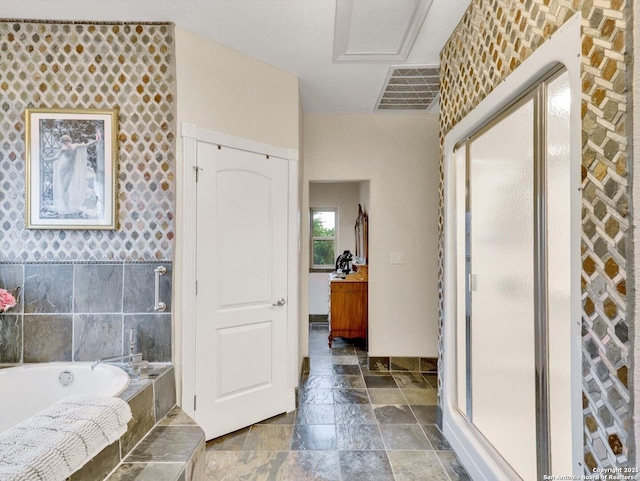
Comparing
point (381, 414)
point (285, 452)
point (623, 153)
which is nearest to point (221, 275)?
point (285, 452)

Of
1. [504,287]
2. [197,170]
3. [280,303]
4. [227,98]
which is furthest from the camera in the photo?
[280,303]

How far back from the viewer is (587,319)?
1019 mm

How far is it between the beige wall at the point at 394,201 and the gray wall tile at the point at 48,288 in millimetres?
2032

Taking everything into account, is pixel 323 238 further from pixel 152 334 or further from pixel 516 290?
pixel 516 290

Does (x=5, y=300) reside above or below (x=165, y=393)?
above

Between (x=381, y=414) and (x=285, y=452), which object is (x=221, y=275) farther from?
(x=381, y=414)

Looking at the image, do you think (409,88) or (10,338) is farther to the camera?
(409,88)

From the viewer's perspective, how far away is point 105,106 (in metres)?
2.08

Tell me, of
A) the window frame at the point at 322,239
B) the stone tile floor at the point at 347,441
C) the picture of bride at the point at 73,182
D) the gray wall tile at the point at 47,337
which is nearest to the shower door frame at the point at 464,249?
the stone tile floor at the point at 347,441

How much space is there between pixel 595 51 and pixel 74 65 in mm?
Answer: 2741

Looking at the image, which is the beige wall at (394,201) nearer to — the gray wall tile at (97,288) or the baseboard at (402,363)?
the baseboard at (402,363)

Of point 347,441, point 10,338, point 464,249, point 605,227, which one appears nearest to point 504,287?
point 464,249

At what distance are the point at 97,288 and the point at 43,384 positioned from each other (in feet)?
1.99

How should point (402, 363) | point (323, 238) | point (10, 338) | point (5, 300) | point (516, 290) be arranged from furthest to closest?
point (323, 238) < point (402, 363) < point (10, 338) < point (5, 300) < point (516, 290)
